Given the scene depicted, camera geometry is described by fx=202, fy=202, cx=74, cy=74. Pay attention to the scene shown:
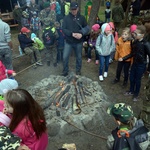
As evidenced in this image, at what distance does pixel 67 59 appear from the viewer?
20.4 feet

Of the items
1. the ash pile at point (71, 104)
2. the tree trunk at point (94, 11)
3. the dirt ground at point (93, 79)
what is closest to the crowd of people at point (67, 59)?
the dirt ground at point (93, 79)

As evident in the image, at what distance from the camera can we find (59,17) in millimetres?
10734

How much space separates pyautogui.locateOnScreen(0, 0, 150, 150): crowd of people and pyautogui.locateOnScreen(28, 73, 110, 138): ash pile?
96 centimetres

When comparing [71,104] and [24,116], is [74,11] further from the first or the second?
[24,116]

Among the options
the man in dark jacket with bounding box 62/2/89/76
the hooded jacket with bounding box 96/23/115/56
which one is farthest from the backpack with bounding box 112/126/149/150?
the man in dark jacket with bounding box 62/2/89/76

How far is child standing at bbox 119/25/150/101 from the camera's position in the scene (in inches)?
184

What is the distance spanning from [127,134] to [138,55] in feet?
9.04

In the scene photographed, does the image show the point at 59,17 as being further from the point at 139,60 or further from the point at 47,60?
the point at 139,60

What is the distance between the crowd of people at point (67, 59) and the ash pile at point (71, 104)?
0.96 meters

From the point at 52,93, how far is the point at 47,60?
245 centimetres

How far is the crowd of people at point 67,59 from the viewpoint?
7.81ft

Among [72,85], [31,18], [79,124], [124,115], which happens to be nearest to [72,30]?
[72,85]

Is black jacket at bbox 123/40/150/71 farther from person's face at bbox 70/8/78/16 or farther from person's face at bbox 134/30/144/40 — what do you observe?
person's face at bbox 70/8/78/16

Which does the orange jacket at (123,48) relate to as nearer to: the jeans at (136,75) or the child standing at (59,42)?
the jeans at (136,75)
